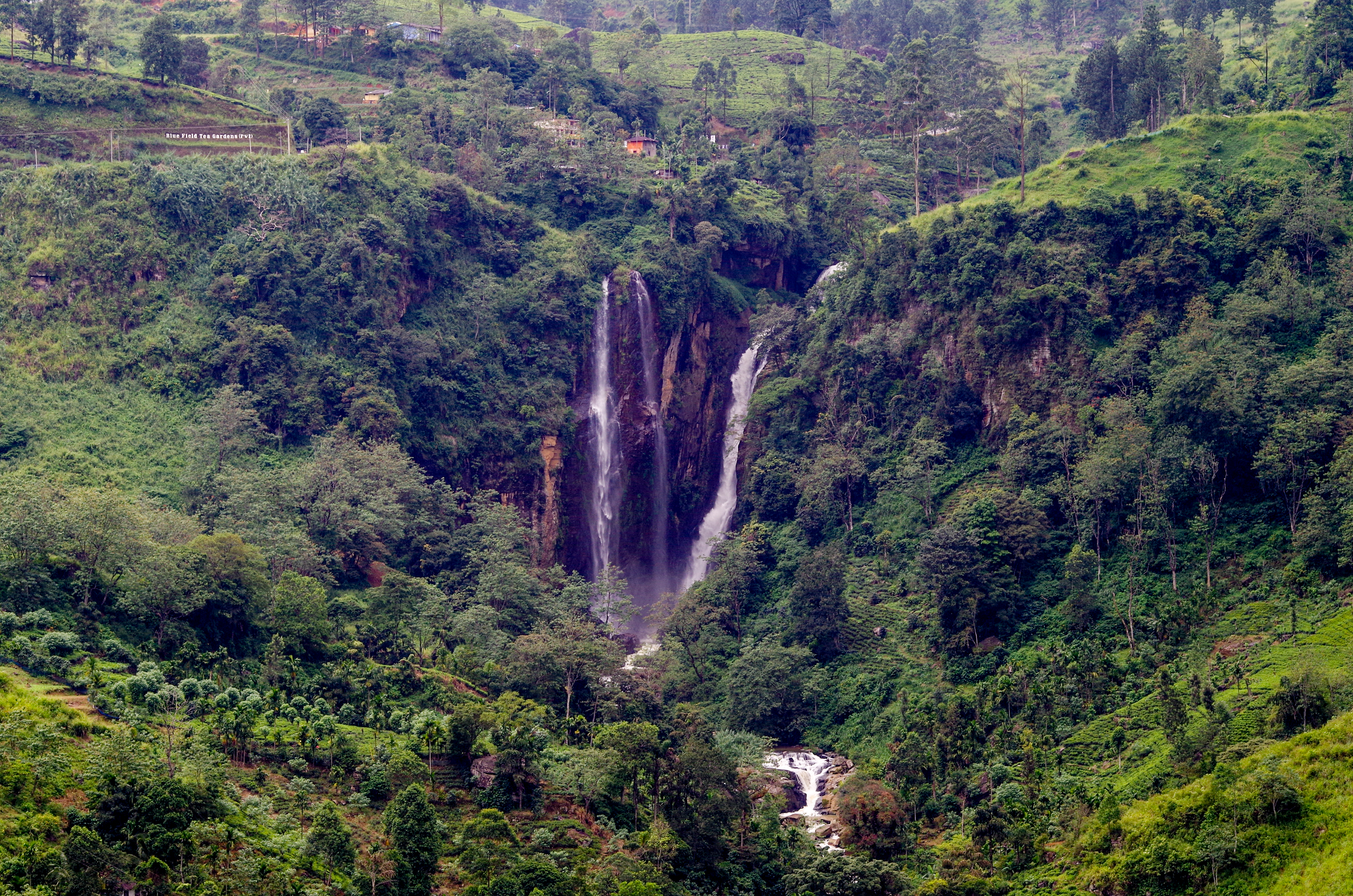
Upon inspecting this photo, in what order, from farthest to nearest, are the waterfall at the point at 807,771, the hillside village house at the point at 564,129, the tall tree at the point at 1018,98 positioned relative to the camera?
the tall tree at the point at 1018,98 → the hillside village house at the point at 564,129 → the waterfall at the point at 807,771

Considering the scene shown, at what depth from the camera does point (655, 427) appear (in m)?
60.9

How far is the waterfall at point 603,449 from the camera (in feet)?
192

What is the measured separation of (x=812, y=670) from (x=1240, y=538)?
43.7 feet

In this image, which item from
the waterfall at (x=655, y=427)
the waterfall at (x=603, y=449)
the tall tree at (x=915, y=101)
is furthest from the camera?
the tall tree at (x=915, y=101)

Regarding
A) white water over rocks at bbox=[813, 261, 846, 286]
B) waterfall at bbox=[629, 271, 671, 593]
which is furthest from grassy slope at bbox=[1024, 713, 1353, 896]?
white water over rocks at bbox=[813, 261, 846, 286]

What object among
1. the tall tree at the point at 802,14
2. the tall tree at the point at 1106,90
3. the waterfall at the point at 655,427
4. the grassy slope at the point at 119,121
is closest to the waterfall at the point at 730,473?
the waterfall at the point at 655,427

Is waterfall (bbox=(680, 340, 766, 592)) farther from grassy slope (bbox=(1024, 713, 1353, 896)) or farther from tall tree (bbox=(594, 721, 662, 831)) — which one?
grassy slope (bbox=(1024, 713, 1353, 896))

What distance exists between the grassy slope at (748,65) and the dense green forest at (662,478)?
491 centimetres

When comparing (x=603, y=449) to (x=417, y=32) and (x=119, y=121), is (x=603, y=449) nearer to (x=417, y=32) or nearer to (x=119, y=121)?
(x=119, y=121)

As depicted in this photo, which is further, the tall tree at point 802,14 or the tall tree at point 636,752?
the tall tree at point 802,14

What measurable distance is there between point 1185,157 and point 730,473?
2136cm

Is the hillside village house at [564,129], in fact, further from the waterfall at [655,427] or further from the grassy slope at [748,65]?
the grassy slope at [748,65]

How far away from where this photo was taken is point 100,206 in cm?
5484

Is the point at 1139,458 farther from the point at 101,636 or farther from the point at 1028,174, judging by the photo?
the point at 101,636
